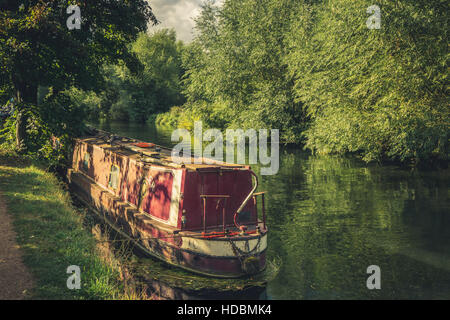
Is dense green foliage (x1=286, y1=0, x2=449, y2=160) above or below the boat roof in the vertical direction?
above

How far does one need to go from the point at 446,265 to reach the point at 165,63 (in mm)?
60918

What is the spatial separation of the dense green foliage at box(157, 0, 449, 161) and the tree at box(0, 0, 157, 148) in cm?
1156

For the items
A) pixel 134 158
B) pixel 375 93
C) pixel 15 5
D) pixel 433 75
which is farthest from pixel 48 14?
pixel 433 75

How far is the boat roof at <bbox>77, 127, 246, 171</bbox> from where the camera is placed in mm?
10914

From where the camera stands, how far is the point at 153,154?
13.5 meters

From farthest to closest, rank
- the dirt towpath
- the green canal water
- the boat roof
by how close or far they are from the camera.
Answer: the boat roof → the green canal water → the dirt towpath

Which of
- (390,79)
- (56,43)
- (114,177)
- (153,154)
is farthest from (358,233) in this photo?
(56,43)

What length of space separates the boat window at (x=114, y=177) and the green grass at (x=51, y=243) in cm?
179

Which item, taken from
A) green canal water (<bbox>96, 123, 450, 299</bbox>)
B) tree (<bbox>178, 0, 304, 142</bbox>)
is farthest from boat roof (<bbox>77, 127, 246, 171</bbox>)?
tree (<bbox>178, 0, 304, 142</bbox>)

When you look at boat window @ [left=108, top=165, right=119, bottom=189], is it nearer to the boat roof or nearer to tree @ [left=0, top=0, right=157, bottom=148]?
the boat roof

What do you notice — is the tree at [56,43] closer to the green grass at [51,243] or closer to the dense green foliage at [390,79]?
the green grass at [51,243]

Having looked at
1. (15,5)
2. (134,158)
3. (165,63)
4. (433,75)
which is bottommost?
(134,158)

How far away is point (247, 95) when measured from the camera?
3594 cm
